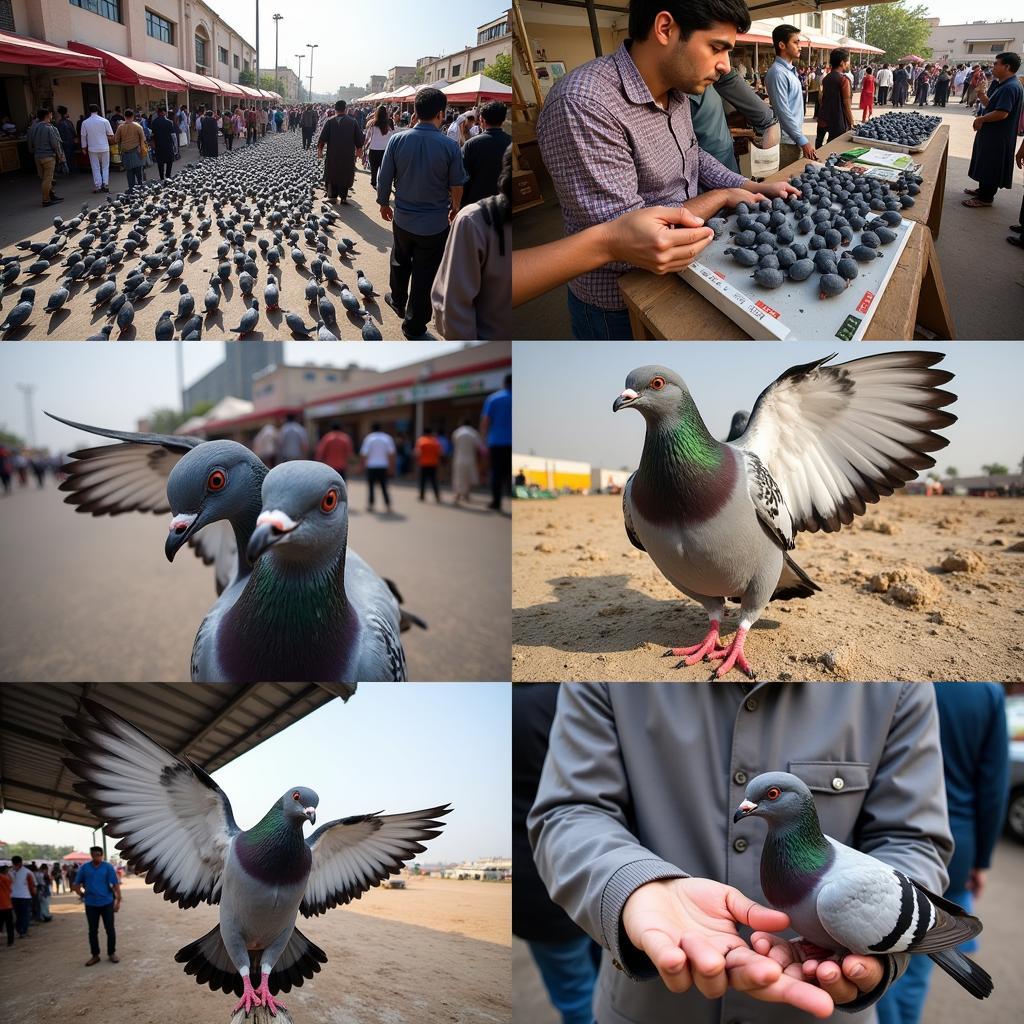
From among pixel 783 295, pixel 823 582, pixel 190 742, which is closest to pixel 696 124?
pixel 783 295

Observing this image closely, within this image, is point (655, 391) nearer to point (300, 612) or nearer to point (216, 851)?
point (300, 612)

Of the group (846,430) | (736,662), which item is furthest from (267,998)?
(846,430)

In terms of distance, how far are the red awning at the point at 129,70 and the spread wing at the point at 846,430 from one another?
1.59 m

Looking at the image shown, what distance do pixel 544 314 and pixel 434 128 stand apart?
19.8 inches

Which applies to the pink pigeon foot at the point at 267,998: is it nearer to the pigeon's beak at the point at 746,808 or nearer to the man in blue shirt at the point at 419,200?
the pigeon's beak at the point at 746,808

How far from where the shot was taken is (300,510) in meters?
1.03

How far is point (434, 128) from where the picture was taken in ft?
5.36

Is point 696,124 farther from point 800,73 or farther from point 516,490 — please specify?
point 516,490

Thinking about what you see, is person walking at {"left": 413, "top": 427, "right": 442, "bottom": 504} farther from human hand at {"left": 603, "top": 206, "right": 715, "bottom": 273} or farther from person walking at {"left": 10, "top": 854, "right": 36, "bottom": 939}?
person walking at {"left": 10, "top": 854, "right": 36, "bottom": 939}

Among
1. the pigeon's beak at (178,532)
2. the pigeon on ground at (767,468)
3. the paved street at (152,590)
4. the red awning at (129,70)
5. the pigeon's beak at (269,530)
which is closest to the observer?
the pigeon's beak at (269,530)

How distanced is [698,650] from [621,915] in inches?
19.3

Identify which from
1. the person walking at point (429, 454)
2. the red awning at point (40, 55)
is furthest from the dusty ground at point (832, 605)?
the red awning at point (40, 55)

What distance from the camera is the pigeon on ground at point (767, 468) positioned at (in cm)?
125

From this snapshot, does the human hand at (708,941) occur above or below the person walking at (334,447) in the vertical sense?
below
